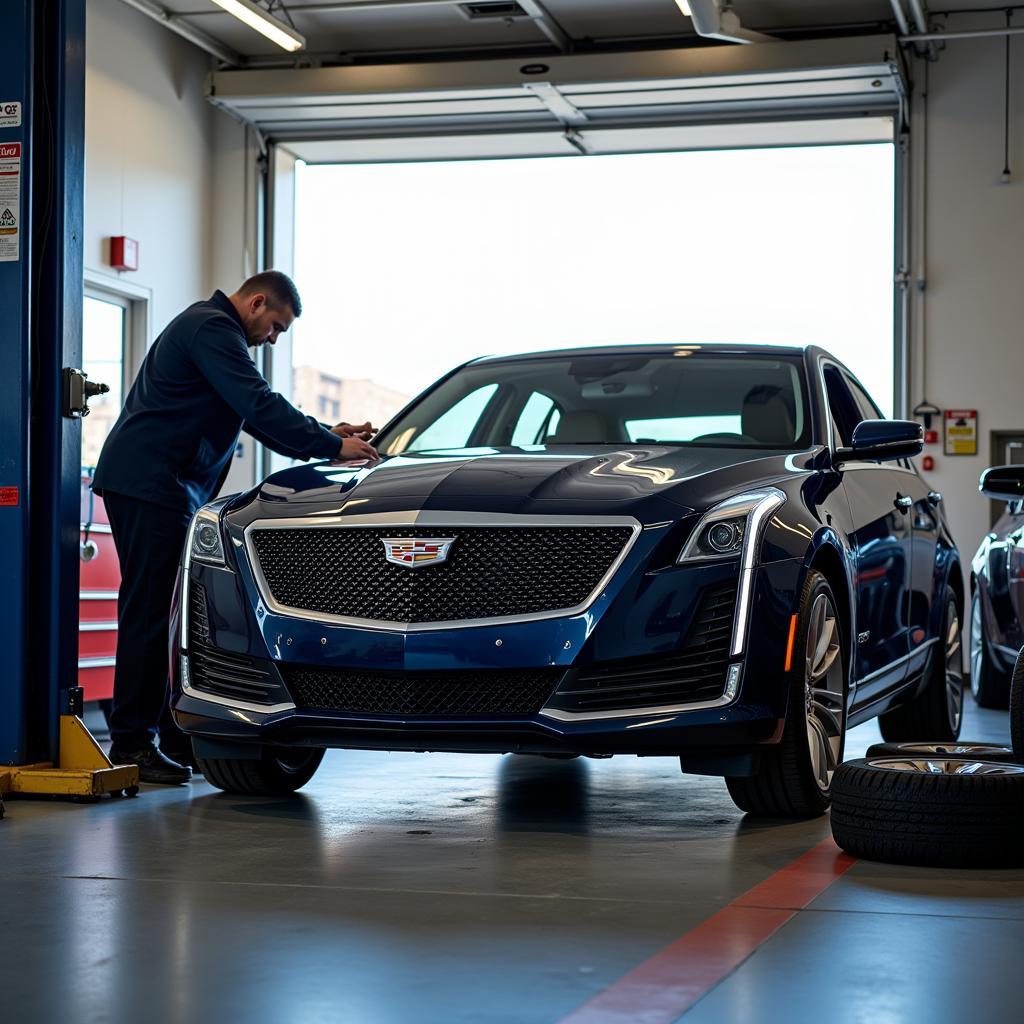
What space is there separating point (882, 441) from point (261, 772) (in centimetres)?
221

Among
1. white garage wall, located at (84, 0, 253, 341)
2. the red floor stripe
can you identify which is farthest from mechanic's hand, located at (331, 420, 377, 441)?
white garage wall, located at (84, 0, 253, 341)

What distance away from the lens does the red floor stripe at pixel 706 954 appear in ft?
8.41

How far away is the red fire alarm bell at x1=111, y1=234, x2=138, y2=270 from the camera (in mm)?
12500

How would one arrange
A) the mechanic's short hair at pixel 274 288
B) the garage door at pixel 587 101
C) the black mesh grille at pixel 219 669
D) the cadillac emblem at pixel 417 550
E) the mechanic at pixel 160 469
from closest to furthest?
the cadillac emblem at pixel 417 550 → the black mesh grille at pixel 219 669 → the mechanic at pixel 160 469 → the mechanic's short hair at pixel 274 288 → the garage door at pixel 587 101

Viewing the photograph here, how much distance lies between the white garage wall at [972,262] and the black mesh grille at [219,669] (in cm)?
908

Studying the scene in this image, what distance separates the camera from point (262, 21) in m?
11.3

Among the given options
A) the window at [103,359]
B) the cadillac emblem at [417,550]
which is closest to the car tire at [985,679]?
the cadillac emblem at [417,550]

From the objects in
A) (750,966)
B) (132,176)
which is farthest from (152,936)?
(132,176)

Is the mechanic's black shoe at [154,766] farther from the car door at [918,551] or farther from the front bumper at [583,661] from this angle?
the car door at [918,551]

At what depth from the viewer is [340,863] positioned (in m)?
3.96

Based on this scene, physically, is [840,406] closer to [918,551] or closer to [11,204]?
[918,551]

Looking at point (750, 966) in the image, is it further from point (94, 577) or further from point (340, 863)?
point (94, 577)

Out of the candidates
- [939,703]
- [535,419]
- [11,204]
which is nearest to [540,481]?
[535,419]

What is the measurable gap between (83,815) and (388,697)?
1.14 metres
